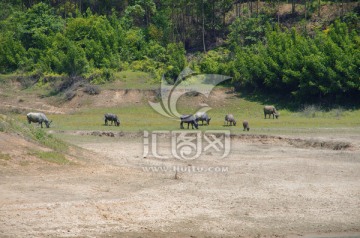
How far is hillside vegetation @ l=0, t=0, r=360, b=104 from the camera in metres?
57.1

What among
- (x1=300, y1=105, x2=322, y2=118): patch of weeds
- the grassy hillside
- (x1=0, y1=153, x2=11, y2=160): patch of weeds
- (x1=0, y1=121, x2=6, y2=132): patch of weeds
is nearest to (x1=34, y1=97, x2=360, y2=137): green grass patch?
(x1=300, y1=105, x2=322, y2=118): patch of weeds

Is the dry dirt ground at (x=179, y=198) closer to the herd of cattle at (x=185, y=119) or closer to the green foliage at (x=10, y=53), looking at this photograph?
the herd of cattle at (x=185, y=119)

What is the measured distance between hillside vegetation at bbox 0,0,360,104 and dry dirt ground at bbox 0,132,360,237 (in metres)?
27.1

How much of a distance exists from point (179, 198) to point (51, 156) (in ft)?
20.3

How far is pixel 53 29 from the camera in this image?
80.2m

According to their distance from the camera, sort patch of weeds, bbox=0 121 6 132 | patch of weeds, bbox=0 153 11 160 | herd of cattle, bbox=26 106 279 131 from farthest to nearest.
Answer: herd of cattle, bbox=26 106 279 131 < patch of weeds, bbox=0 121 6 132 < patch of weeds, bbox=0 153 11 160

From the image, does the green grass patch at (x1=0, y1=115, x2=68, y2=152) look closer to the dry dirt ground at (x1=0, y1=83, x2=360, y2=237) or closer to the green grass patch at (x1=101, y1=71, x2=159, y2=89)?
the dry dirt ground at (x1=0, y1=83, x2=360, y2=237)

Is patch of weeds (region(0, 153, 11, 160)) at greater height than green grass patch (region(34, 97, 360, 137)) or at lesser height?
greater

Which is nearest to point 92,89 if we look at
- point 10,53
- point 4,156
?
point 10,53

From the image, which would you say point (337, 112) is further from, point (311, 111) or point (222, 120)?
point (222, 120)

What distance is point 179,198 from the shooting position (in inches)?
840

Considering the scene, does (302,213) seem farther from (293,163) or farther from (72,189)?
(293,163)

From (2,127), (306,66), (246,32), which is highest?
(246,32)

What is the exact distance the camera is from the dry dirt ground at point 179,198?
18156mm
